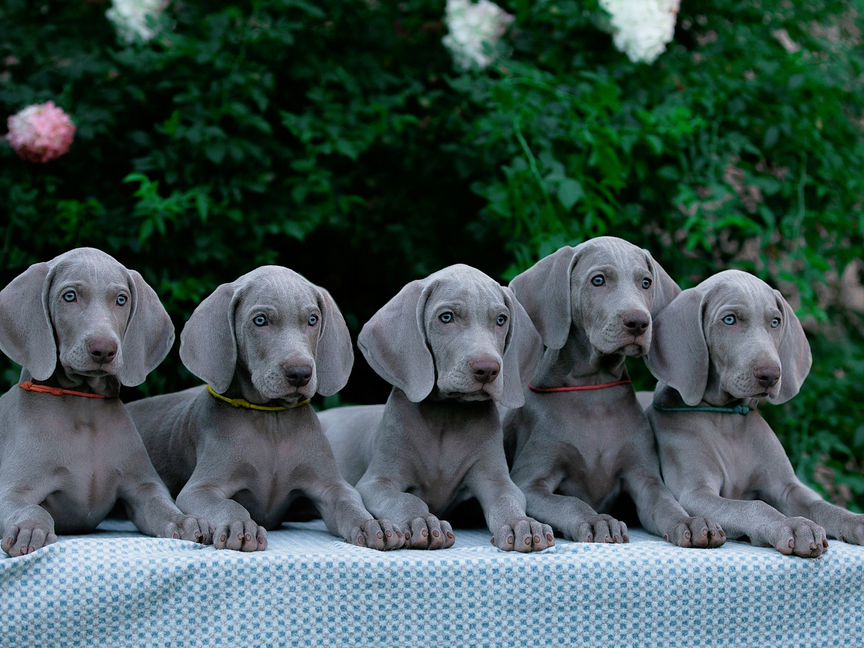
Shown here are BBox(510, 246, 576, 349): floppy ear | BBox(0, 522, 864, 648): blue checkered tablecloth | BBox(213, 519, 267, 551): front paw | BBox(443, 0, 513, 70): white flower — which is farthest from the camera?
BBox(443, 0, 513, 70): white flower

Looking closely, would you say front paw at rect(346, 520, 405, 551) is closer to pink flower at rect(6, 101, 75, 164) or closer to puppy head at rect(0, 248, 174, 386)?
puppy head at rect(0, 248, 174, 386)

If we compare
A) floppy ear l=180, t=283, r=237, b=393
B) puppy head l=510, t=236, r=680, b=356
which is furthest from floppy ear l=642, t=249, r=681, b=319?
floppy ear l=180, t=283, r=237, b=393

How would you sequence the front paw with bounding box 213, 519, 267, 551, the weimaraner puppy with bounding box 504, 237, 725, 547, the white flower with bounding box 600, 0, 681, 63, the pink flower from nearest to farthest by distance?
the front paw with bounding box 213, 519, 267, 551, the weimaraner puppy with bounding box 504, 237, 725, 547, the pink flower, the white flower with bounding box 600, 0, 681, 63

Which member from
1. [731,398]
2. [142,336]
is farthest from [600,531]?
[142,336]

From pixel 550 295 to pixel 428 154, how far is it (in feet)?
7.09

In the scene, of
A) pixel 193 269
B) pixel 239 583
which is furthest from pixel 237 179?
pixel 239 583

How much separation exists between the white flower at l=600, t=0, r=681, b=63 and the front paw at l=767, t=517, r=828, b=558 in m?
2.79

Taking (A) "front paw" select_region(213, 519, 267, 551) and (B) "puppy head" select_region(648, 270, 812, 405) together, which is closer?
(A) "front paw" select_region(213, 519, 267, 551)

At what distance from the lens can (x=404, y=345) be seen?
3.86 metres

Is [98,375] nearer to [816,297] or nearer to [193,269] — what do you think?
[193,269]

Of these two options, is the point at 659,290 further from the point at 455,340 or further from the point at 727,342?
the point at 455,340

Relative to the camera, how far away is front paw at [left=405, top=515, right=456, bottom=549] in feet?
11.4

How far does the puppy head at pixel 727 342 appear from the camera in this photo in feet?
12.6

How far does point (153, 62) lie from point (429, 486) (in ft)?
9.23
